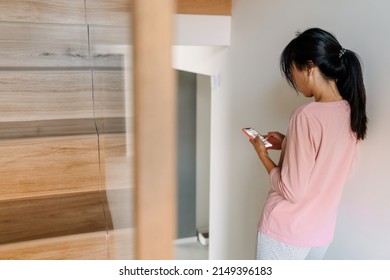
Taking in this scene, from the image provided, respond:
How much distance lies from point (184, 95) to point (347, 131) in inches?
117

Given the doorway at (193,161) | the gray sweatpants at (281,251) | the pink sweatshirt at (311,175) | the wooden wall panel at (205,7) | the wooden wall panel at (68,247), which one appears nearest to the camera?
the wooden wall panel at (68,247)

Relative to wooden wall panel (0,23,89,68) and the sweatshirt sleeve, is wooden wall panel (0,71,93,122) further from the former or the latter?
the sweatshirt sleeve

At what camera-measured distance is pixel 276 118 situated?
6.03 feet

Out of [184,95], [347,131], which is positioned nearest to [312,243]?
[347,131]

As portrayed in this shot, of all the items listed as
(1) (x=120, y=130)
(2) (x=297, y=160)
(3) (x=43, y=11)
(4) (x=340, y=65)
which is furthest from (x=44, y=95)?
(4) (x=340, y=65)

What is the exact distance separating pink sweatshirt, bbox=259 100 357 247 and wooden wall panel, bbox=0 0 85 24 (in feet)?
2.55

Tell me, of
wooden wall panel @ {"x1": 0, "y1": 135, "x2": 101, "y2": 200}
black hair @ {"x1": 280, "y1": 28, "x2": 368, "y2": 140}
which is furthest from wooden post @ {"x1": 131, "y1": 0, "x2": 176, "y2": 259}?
black hair @ {"x1": 280, "y1": 28, "x2": 368, "y2": 140}

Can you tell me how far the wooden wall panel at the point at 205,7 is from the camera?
2.11m

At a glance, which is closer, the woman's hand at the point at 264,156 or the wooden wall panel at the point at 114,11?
the wooden wall panel at the point at 114,11

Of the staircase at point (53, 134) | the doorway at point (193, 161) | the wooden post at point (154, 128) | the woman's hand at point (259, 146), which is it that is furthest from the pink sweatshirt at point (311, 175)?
the doorway at point (193, 161)

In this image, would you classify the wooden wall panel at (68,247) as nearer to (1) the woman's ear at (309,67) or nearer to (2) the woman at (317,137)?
(2) the woman at (317,137)

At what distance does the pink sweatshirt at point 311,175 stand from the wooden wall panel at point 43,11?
78 cm

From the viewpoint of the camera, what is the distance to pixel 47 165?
0.95 m
